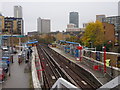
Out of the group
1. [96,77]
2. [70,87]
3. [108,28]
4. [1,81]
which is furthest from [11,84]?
[108,28]

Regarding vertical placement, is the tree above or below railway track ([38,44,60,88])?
above

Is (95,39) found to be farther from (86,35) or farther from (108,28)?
(108,28)

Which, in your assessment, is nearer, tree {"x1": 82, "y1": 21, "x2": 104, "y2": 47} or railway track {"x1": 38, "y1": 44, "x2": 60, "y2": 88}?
railway track {"x1": 38, "y1": 44, "x2": 60, "y2": 88}

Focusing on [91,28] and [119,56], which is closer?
[119,56]

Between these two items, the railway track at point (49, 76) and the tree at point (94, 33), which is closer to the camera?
the railway track at point (49, 76)

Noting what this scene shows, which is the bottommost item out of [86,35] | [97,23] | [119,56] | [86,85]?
[86,85]

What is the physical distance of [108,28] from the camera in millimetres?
33812

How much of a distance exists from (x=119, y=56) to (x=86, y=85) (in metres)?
2.86

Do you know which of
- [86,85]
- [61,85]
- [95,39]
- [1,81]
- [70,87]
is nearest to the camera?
[70,87]

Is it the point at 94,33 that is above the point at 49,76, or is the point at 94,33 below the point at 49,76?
above

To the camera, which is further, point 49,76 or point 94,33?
point 94,33

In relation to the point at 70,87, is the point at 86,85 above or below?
below

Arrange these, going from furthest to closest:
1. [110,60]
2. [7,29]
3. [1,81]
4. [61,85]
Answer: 1. [7,29]
2. [110,60]
3. [1,81]
4. [61,85]

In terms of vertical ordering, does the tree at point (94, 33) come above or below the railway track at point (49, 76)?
above
